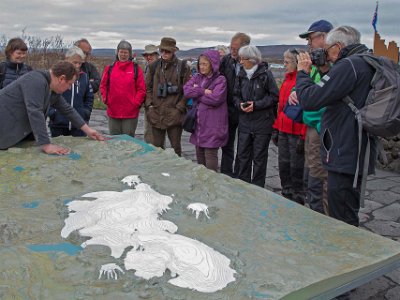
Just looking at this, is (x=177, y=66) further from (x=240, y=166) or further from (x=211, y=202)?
(x=211, y=202)

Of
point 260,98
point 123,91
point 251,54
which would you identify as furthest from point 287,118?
point 123,91

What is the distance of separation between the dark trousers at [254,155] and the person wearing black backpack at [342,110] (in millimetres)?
1543

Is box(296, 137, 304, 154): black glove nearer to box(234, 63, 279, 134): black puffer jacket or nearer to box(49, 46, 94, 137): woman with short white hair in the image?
box(234, 63, 279, 134): black puffer jacket

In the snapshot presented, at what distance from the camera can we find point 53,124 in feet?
15.6

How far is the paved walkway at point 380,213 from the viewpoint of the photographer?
3153 millimetres

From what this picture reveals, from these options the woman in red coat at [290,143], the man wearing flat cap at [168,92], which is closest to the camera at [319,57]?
the woman in red coat at [290,143]

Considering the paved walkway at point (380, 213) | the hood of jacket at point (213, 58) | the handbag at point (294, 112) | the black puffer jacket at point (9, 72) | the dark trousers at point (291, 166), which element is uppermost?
the hood of jacket at point (213, 58)

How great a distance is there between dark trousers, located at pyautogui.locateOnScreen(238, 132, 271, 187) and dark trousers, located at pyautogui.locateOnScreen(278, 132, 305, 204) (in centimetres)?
17

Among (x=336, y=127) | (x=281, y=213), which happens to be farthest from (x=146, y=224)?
(x=336, y=127)

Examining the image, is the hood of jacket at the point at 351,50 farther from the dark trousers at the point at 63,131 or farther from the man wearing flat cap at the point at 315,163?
the dark trousers at the point at 63,131

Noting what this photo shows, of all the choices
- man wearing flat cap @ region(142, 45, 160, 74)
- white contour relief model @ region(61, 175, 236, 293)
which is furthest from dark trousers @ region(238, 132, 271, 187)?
man wearing flat cap @ region(142, 45, 160, 74)

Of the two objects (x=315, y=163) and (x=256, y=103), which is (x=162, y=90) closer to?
(x=256, y=103)

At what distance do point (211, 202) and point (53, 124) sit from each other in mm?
2665

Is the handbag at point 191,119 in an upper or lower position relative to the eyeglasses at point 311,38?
lower
